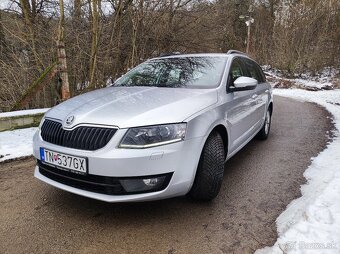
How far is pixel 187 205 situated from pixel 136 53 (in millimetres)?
8039

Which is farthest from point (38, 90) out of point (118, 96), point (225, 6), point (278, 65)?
point (278, 65)

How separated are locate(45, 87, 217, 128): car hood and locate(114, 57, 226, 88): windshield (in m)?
0.26

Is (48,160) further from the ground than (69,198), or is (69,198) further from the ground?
(48,160)

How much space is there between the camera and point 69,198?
3291mm

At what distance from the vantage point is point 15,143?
5.09 metres

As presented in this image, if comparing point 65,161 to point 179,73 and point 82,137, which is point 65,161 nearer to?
point 82,137

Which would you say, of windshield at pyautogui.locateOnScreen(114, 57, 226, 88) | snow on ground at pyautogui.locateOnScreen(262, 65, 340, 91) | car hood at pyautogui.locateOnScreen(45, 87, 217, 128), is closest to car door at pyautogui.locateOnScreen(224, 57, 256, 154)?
windshield at pyautogui.locateOnScreen(114, 57, 226, 88)

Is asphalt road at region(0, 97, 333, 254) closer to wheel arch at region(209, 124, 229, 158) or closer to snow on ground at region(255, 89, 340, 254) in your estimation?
snow on ground at region(255, 89, 340, 254)

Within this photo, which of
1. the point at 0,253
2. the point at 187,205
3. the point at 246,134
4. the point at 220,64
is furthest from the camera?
the point at 246,134

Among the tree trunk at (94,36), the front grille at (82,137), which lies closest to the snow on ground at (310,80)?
the tree trunk at (94,36)

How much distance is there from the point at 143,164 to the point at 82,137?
1.87 feet

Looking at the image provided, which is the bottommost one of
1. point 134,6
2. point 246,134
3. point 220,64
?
point 246,134

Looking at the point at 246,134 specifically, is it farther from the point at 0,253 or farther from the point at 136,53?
the point at 136,53

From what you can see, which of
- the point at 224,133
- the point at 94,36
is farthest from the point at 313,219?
the point at 94,36
